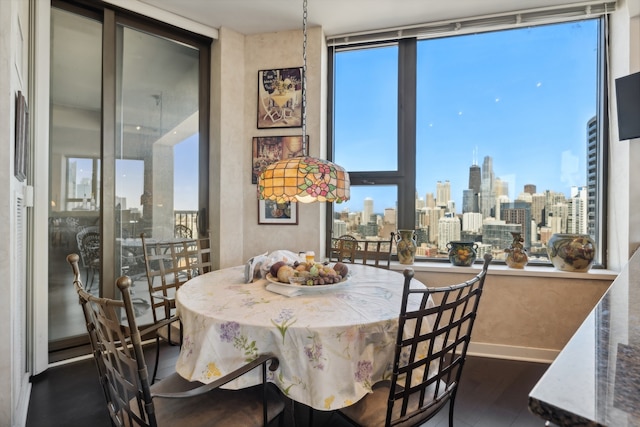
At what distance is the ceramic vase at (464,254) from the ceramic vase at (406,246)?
1.08ft

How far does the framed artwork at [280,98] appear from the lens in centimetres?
300

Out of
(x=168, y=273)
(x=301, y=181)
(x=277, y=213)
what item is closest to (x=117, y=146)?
(x=168, y=273)

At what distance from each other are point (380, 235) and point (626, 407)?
2755 mm

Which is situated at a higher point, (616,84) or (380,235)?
(616,84)

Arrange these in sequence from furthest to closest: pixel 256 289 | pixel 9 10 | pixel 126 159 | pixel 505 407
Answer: pixel 126 159, pixel 505 407, pixel 256 289, pixel 9 10

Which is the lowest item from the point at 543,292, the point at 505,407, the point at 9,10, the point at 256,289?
the point at 505,407

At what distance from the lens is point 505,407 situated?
1.91m

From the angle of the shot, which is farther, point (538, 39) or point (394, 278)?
point (538, 39)

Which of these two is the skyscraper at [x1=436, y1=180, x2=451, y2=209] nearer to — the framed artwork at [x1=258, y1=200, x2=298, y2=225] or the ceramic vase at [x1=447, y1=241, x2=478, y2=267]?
the ceramic vase at [x1=447, y1=241, x2=478, y2=267]

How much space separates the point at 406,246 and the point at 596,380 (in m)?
2.39

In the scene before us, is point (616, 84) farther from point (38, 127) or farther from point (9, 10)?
point (38, 127)

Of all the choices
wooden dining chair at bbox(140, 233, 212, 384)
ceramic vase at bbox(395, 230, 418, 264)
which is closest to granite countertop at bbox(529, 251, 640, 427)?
wooden dining chair at bbox(140, 233, 212, 384)

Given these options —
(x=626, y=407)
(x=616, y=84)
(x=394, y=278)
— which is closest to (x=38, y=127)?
(x=394, y=278)

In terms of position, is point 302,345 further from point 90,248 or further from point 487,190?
point 487,190
